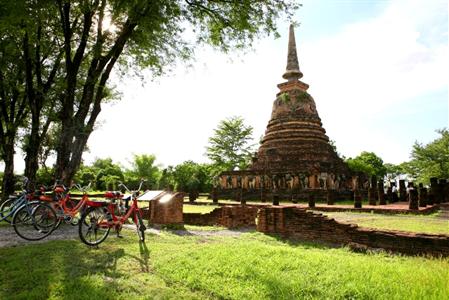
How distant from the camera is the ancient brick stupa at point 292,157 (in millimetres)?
23766

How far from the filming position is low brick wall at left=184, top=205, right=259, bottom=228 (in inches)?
462

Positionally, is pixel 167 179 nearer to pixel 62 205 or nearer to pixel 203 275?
pixel 62 205

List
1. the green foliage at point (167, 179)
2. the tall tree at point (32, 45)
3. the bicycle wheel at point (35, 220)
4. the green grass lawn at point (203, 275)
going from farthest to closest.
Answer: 1. the green foliage at point (167, 179)
2. the tall tree at point (32, 45)
3. the bicycle wheel at point (35, 220)
4. the green grass lawn at point (203, 275)

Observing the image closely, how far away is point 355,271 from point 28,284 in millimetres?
4201

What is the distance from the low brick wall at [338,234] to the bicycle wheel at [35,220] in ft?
18.3

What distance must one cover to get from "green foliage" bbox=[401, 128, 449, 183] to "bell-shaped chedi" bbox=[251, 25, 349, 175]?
725 inches

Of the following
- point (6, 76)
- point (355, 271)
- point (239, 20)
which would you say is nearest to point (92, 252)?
point (355, 271)

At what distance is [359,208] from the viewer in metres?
15.1

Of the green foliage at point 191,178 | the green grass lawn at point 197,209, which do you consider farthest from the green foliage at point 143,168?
the green grass lawn at point 197,209

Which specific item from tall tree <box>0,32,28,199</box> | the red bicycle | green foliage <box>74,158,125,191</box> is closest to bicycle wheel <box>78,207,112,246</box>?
the red bicycle

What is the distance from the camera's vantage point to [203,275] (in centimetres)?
467

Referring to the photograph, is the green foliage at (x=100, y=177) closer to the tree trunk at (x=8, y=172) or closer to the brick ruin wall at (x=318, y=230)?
the tree trunk at (x=8, y=172)

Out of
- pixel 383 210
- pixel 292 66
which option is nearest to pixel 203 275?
pixel 383 210

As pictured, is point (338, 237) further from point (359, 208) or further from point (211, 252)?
point (359, 208)
